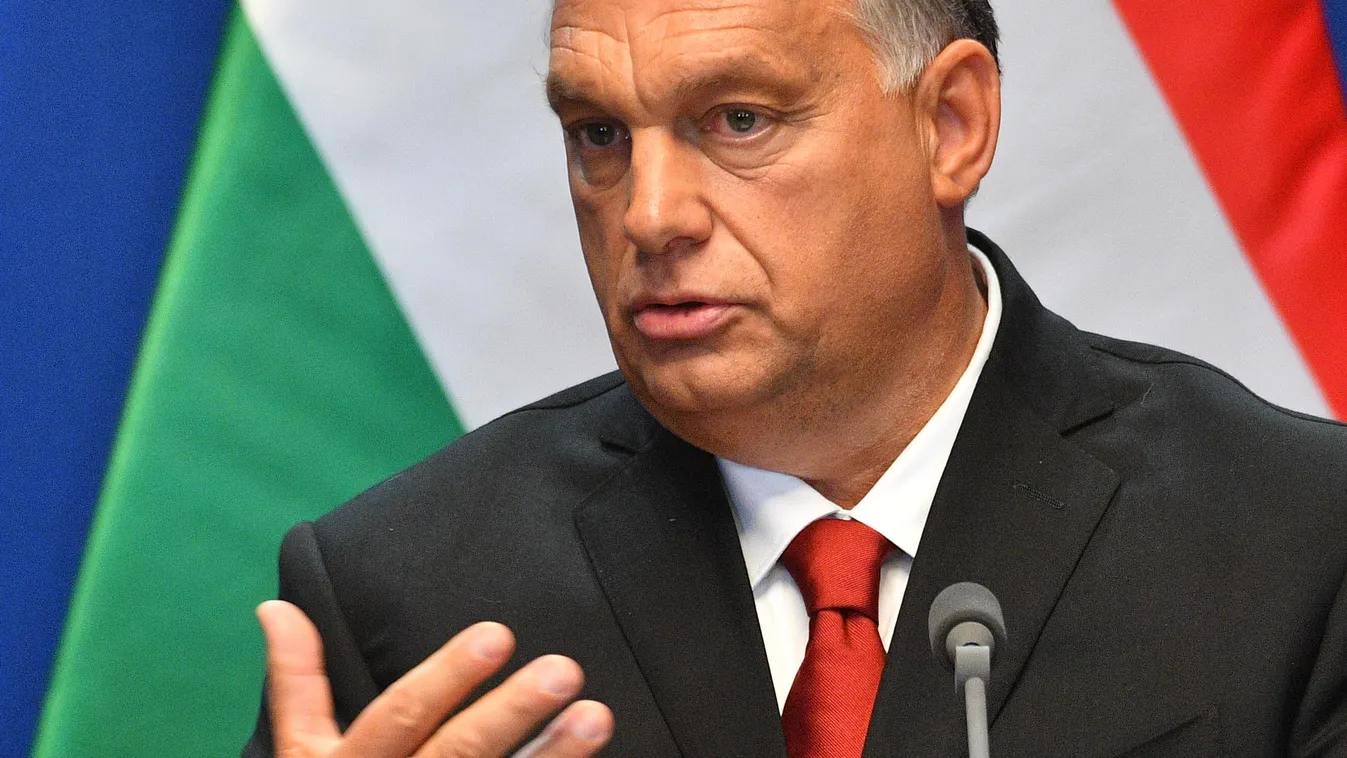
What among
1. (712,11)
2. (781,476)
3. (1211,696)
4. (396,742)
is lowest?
(1211,696)

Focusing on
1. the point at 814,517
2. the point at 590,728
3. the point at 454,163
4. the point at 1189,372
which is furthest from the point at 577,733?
the point at 454,163

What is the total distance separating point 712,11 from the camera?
1764 mm

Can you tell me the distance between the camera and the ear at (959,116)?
6.20 ft

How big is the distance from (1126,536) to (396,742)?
2.71ft

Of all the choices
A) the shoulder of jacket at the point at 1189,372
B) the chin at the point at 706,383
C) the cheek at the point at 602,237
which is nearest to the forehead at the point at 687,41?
the cheek at the point at 602,237

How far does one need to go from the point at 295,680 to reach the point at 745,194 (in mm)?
643

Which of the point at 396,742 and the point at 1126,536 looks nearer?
the point at 396,742

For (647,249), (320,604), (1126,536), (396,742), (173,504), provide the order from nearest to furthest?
(396,742) < (647,249) < (1126,536) < (320,604) < (173,504)

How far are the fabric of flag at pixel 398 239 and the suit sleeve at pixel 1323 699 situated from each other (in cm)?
103

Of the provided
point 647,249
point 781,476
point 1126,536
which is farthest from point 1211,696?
point 647,249

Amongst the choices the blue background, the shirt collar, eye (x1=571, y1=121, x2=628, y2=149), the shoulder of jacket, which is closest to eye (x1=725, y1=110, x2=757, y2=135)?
eye (x1=571, y1=121, x2=628, y2=149)

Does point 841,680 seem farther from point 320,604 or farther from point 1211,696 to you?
point 320,604

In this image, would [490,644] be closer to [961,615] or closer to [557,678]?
[557,678]

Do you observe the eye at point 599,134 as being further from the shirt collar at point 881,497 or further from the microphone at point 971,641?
the microphone at point 971,641
